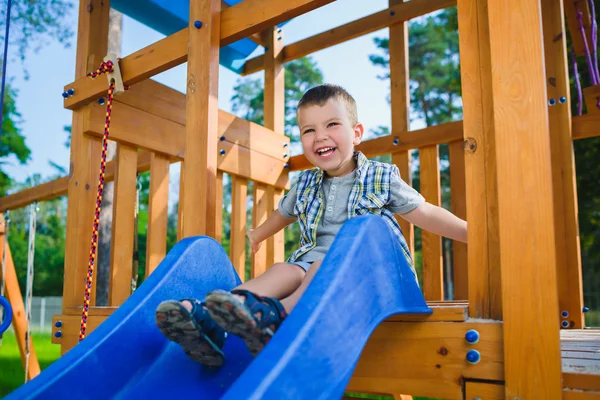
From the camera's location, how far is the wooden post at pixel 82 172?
267 centimetres

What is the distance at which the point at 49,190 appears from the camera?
15.0 feet

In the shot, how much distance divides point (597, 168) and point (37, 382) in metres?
10.5

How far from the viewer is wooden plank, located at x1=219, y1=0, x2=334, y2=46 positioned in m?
2.10

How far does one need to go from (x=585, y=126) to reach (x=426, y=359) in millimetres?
2314

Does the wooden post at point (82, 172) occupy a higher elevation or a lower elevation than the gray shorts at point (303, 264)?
higher

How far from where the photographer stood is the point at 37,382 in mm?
1440

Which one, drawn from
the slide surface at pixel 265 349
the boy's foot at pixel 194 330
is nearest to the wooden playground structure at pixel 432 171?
the slide surface at pixel 265 349

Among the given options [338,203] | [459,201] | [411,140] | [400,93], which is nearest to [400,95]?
[400,93]

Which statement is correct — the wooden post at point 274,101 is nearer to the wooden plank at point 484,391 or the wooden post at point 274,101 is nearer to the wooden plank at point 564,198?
the wooden plank at point 564,198

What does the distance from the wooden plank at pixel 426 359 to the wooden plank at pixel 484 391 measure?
0.06 feet

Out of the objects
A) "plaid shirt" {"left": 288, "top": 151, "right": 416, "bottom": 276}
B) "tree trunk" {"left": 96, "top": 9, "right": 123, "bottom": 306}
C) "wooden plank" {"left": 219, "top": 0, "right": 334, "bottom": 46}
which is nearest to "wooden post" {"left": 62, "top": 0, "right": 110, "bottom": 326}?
"wooden plank" {"left": 219, "top": 0, "right": 334, "bottom": 46}

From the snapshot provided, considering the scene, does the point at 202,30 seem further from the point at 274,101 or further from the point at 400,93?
the point at 400,93

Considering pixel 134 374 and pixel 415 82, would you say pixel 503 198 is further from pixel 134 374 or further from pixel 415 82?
pixel 415 82

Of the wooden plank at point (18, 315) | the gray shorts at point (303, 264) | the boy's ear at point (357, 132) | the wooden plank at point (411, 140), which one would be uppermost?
the wooden plank at point (411, 140)
